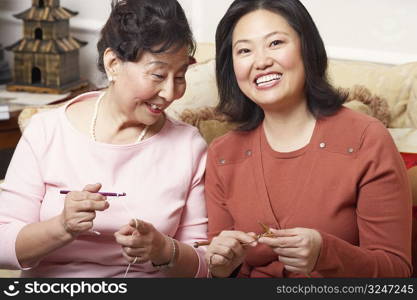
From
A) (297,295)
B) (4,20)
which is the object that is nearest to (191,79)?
(297,295)

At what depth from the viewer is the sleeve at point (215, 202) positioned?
170 cm

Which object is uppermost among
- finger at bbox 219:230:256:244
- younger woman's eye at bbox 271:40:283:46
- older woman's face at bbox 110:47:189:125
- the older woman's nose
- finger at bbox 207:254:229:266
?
younger woman's eye at bbox 271:40:283:46

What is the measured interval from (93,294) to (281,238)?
42 centimetres

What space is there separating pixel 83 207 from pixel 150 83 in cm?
32

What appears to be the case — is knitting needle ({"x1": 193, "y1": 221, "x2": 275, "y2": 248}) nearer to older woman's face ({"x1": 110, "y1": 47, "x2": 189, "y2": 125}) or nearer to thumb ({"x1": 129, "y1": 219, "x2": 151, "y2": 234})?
thumb ({"x1": 129, "y1": 219, "x2": 151, "y2": 234})

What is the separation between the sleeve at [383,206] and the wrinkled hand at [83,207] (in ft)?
1.84

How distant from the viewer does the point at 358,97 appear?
6.72 feet

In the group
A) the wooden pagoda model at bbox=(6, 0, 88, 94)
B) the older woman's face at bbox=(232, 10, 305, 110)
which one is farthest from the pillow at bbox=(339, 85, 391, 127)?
the wooden pagoda model at bbox=(6, 0, 88, 94)

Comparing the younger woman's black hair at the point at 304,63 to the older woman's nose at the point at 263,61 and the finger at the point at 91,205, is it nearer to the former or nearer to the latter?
the older woman's nose at the point at 263,61

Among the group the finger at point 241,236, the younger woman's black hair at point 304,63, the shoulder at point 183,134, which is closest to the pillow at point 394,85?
the younger woman's black hair at point 304,63

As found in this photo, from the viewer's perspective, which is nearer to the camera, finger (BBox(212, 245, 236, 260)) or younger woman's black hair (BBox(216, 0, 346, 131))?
finger (BBox(212, 245, 236, 260))

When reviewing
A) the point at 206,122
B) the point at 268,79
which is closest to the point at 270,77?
the point at 268,79

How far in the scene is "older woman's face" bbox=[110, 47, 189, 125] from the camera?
155 centimetres

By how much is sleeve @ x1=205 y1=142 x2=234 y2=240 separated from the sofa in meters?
0.30
